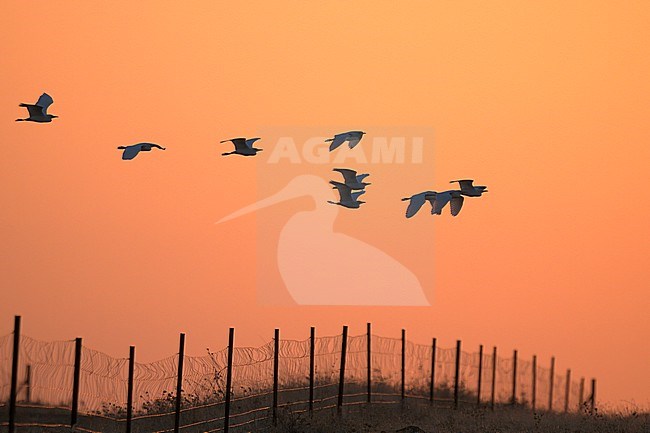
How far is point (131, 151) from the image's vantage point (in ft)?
97.8

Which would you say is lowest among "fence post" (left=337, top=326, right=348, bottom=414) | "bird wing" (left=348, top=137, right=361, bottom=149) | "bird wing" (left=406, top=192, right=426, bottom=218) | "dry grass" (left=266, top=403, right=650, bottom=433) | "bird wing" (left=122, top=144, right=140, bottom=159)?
"dry grass" (left=266, top=403, right=650, bottom=433)

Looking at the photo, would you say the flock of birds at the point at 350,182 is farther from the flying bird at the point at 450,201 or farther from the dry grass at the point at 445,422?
the dry grass at the point at 445,422

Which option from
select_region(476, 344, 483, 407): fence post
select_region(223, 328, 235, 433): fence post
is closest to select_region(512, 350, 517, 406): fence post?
select_region(476, 344, 483, 407): fence post

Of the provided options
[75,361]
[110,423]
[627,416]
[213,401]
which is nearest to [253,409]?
[213,401]

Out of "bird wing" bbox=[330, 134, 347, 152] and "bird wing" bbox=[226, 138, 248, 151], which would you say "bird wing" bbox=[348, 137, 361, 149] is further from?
"bird wing" bbox=[226, 138, 248, 151]

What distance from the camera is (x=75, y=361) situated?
79.4 feet

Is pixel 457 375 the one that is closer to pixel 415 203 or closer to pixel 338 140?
pixel 415 203

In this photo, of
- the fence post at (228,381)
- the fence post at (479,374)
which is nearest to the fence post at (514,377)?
the fence post at (479,374)

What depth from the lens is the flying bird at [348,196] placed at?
32500 mm

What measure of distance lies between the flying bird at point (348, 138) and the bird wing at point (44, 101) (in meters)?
6.61

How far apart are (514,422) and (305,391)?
4.72 m

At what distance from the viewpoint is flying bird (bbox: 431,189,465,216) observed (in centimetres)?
3070

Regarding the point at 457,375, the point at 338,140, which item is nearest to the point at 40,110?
the point at 338,140

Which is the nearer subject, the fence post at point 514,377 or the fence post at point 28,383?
the fence post at point 28,383
